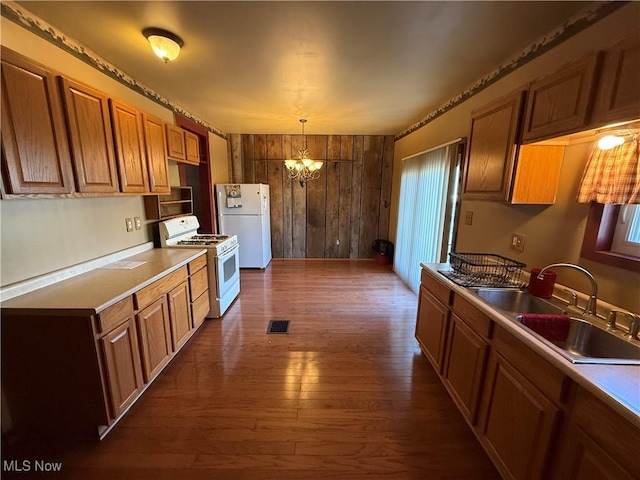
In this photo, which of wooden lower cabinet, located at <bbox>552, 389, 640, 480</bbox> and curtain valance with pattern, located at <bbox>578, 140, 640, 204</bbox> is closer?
wooden lower cabinet, located at <bbox>552, 389, 640, 480</bbox>

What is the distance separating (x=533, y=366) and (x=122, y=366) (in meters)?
2.25

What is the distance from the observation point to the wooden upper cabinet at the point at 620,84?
934 mm

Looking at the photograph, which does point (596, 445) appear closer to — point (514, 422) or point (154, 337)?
point (514, 422)

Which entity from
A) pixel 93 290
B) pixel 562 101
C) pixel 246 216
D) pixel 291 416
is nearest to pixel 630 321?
pixel 562 101

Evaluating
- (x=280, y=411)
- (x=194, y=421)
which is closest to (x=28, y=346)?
(x=194, y=421)

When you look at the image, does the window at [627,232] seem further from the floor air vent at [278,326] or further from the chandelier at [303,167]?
the chandelier at [303,167]

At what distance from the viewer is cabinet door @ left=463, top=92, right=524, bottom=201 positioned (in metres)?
1.53

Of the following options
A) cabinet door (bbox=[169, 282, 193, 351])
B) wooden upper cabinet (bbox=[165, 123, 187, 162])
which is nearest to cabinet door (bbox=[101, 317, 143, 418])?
cabinet door (bbox=[169, 282, 193, 351])

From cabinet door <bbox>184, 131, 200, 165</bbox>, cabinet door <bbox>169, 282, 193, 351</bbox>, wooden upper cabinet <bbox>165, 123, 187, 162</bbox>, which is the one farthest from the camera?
cabinet door <bbox>184, 131, 200, 165</bbox>

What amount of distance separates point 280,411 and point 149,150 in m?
2.46

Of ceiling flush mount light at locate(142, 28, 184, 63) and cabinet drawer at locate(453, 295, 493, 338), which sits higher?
ceiling flush mount light at locate(142, 28, 184, 63)

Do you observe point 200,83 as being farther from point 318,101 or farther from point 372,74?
point 372,74

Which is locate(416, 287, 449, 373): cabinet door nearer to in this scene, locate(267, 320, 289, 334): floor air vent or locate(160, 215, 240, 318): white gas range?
locate(267, 320, 289, 334): floor air vent

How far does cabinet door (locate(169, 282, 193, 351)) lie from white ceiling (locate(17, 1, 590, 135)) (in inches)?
76.8
